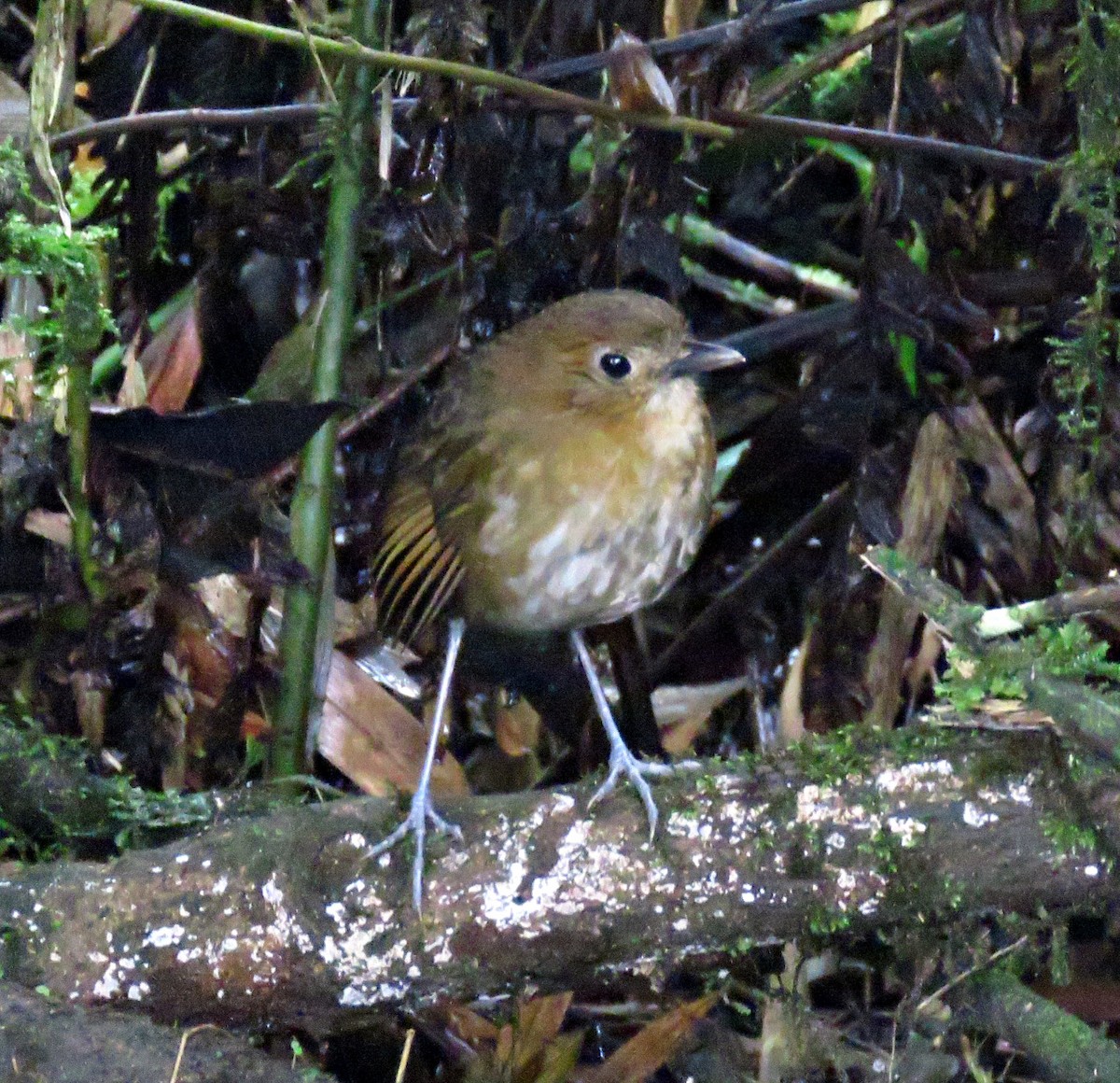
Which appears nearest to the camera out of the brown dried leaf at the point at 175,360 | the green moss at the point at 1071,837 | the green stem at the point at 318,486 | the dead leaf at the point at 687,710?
the green moss at the point at 1071,837

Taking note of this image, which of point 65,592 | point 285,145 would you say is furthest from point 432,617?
point 285,145

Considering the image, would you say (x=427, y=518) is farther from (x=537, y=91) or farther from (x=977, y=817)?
(x=977, y=817)

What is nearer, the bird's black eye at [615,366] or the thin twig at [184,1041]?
the thin twig at [184,1041]

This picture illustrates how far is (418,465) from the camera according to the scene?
101 inches

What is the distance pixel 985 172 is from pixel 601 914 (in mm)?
1660

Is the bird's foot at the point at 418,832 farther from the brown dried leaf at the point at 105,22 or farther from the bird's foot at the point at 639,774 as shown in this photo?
the brown dried leaf at the point at 105,22

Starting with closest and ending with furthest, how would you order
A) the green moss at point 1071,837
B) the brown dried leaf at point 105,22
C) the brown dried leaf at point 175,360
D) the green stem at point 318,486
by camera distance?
the green moss at point 1071,837 → the green stem at point 318,486 → the brown dried leaf at point 105,22 → the brown dried leaf at point 175,360

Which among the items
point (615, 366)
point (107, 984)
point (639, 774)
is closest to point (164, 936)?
point (107, 984)

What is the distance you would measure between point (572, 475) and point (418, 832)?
25.7 inches

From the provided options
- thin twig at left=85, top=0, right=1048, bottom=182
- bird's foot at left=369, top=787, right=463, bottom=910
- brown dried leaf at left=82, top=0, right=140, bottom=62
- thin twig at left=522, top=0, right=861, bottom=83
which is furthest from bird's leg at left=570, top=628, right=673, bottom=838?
brown dried leaf at left=82, top=0, right=140, bottom=62

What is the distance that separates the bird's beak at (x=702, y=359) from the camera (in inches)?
92.7

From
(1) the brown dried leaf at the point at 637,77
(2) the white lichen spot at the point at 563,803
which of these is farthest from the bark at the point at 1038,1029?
(1) the brown dried leaf at the point at 637,77

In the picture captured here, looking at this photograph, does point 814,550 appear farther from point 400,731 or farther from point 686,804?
point 686,804

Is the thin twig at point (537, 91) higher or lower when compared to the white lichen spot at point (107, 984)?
higher
